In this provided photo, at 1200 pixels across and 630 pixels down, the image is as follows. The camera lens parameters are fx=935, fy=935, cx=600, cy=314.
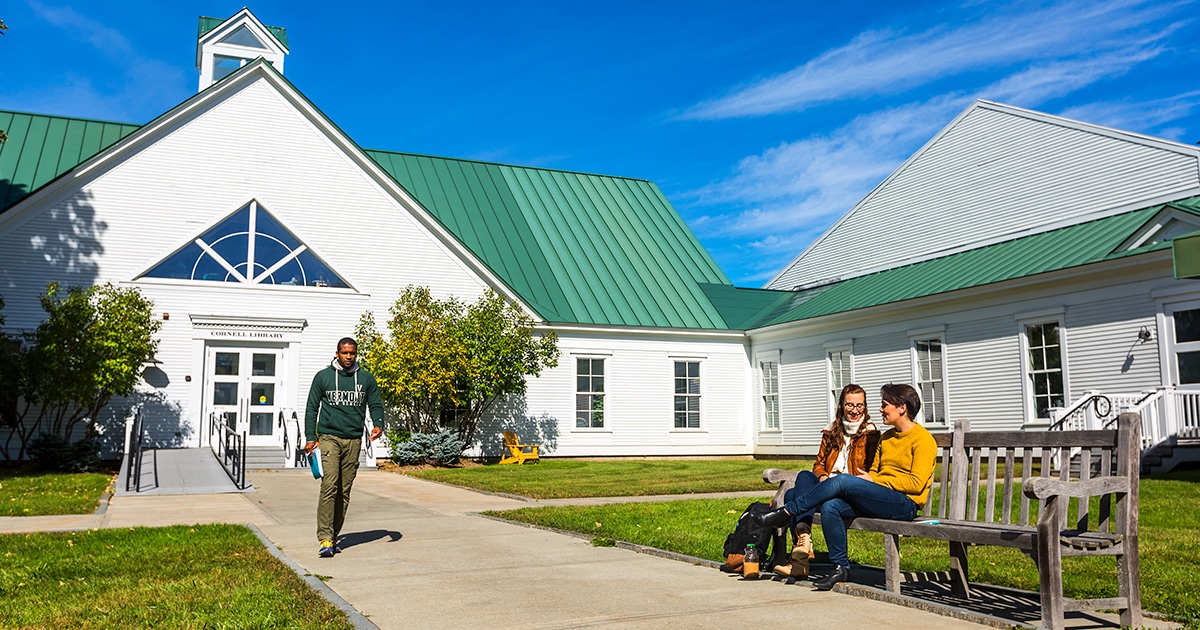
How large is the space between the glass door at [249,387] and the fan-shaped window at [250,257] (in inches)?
70.7

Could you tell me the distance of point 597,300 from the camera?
27.5 meters

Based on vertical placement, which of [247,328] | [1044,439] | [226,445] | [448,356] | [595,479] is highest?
[247,328]

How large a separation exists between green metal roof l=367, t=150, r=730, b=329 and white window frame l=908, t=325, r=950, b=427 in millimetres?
6684

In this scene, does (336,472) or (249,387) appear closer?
(336,472)

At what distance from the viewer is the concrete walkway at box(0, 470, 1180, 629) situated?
5.57 metres

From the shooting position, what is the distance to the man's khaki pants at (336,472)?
859 cm

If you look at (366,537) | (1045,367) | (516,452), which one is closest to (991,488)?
(366,537)

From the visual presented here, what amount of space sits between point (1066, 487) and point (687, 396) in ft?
75.9

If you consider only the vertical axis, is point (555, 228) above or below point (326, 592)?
above

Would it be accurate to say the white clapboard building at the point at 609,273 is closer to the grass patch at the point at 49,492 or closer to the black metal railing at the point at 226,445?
the black metal railing at the point at 226,445

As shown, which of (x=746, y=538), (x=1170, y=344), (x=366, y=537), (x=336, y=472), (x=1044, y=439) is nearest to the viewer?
(x=1044, y=439)

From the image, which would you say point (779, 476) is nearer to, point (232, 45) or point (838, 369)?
point (838, 369)

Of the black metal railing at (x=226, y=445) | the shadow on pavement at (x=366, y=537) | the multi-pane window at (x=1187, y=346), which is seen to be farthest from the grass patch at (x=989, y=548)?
the black metal railing at (x=226, y=445)

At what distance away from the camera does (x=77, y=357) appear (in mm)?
19125
